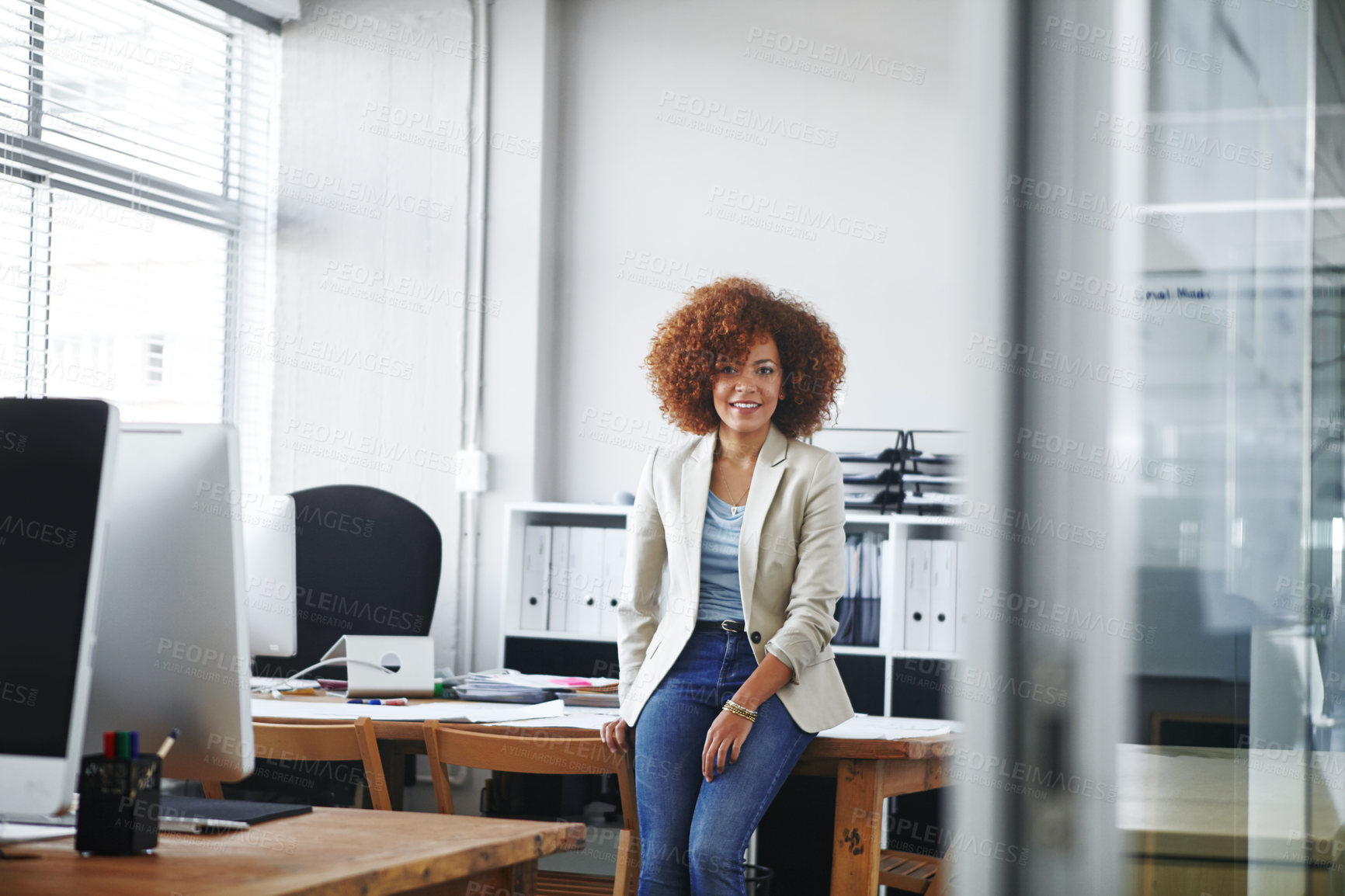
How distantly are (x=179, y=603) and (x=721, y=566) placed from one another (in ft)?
3.59

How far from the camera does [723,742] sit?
6.84 feet

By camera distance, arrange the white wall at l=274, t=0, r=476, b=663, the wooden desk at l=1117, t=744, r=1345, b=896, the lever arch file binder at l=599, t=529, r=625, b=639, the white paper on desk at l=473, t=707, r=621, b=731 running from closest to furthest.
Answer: the wooden desk at l=1117, t=744, r=1345, b=896
the white paper on desk at l=473, t=707, r=621, b=731
the lever arch file binder at l=599, t=529, r=625, b=639
the white wall at l=274, t=0, r=476, b=663

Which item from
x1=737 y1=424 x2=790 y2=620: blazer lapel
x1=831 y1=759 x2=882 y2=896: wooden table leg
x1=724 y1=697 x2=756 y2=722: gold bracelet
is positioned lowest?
x1=831 y1=759 x2=882 y2=896: wooden table leg

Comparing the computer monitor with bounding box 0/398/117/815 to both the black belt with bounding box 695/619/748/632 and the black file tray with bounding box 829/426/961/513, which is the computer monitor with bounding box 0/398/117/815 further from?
the black file tray with bounding box 829/426/961/513

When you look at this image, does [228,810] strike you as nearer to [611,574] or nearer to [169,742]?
[169,742]

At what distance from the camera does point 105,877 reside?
1202 mm

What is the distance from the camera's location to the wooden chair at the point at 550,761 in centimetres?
207

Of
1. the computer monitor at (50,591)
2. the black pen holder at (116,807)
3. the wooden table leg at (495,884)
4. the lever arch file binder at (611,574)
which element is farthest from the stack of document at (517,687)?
the computer monitor at (50,591)

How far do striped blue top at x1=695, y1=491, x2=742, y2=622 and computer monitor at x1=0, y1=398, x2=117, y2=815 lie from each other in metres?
1.23

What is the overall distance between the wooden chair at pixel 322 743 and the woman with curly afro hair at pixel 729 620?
0.42 meters

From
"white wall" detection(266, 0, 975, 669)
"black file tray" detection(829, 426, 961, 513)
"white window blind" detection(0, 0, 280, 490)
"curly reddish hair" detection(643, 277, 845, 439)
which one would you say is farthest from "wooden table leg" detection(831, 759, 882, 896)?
"white window blind" detection(0, 0, 280, 490)

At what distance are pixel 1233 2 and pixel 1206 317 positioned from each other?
202mm

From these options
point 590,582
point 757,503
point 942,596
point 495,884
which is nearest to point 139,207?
point 590,582

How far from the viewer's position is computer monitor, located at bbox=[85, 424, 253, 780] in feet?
4.53
